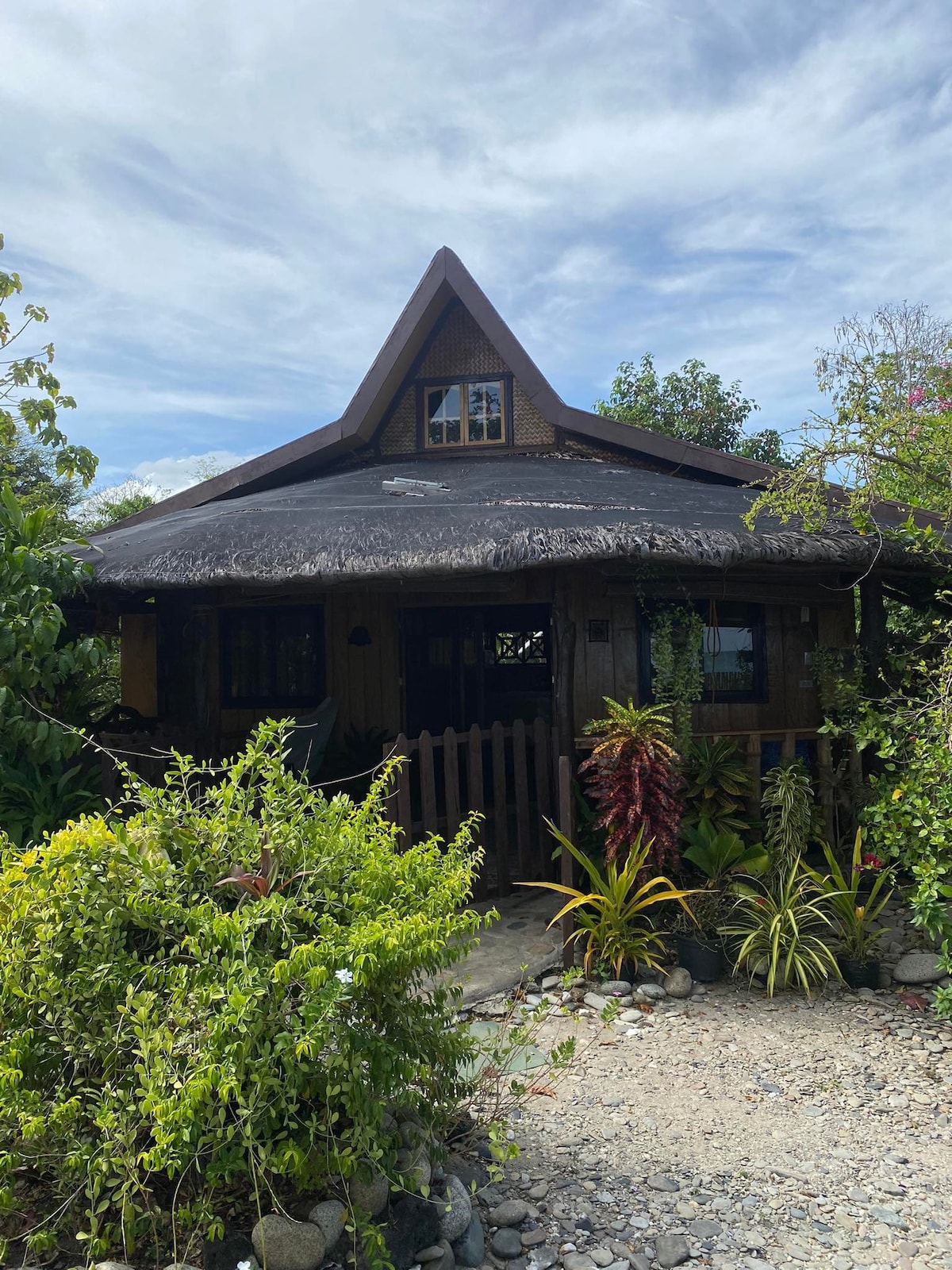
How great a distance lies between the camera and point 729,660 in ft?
25.0

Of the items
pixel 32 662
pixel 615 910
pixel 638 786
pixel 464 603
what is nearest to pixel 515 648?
pixel 464 603

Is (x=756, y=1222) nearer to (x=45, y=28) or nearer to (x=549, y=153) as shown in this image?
(x=45, y=28)

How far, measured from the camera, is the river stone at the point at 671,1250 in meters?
2.71

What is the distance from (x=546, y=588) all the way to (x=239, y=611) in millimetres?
3400

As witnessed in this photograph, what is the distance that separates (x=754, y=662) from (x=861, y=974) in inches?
125

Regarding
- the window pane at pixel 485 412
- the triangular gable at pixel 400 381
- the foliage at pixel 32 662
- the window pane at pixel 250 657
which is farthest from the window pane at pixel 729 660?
the foliage at pixel 32 662

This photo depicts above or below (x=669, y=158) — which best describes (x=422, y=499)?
below

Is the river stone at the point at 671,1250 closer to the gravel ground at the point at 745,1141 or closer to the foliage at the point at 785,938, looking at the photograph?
the gravel ground at the point at 745,1141

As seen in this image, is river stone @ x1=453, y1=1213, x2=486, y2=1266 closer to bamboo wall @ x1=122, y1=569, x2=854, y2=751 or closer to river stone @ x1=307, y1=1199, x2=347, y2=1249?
river stone @ x1=307, y1=1199, x2=347, y2=1249

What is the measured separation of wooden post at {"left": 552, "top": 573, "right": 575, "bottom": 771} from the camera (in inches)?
235

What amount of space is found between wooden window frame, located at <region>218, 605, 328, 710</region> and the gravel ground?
5250mm

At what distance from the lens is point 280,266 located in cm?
1220

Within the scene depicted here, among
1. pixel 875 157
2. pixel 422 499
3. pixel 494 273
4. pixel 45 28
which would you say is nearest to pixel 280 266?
pixel 494 273

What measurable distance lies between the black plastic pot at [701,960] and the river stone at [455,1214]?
2.81 meters
